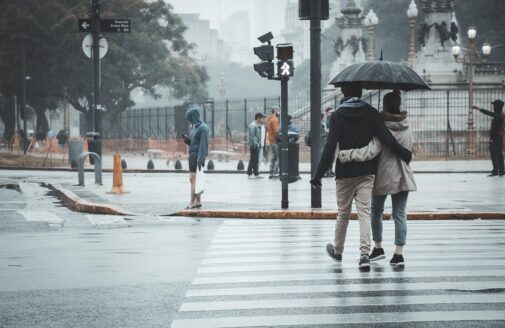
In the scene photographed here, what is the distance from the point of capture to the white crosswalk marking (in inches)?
289

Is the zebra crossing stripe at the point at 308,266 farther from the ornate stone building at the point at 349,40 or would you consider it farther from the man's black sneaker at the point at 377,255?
the ornate stone building at the point at 349,40

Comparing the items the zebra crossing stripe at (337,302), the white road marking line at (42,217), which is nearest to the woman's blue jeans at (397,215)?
the zebra crossing stripe at (337,302)

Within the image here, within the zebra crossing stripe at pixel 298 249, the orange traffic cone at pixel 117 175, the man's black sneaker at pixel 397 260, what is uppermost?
the orange traffic cone at pixel 117 175

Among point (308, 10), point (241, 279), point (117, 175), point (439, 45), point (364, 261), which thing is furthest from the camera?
point (439, 45)

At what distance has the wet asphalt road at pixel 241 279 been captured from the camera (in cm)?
737

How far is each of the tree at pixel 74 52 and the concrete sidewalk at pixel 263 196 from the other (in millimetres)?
34506

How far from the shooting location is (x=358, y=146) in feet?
31.9

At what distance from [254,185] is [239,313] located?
53.7 feet

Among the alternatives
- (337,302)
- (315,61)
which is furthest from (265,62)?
(337,302)

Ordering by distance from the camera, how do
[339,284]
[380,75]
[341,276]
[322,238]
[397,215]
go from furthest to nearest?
[322,238] → [380,75] → [397,215] → [341,276] → [339,284]

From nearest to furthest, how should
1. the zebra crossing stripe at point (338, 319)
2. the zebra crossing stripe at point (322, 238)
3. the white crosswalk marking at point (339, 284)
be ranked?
the zebra crossing stripe at point (338, 319) < the white crosswalk marking at point (339, 284) < the zebra crossing stripe at point (322, 238)

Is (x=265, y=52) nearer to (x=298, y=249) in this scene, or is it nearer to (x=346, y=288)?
(x=298, y=249)

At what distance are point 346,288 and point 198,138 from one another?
8.26 metres

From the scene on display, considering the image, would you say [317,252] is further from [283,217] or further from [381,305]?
[283,217]
